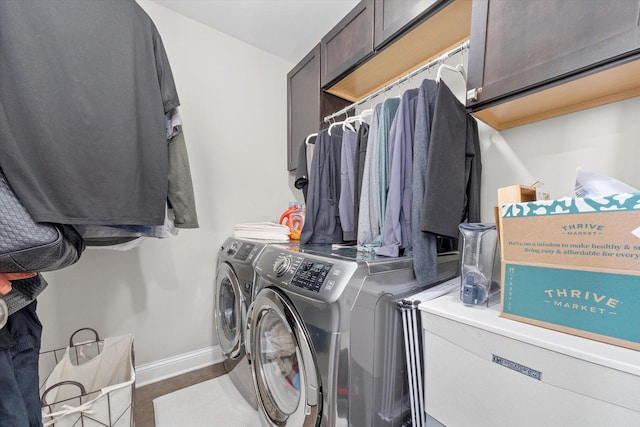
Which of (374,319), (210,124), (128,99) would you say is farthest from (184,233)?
(374,319)

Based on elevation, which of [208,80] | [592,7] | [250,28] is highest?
[250,28]

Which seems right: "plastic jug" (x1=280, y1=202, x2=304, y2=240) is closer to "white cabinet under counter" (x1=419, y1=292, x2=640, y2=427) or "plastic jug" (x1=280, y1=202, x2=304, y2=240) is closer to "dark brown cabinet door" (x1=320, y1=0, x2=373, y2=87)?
"dark brown cabinet door" (x1=320, y1=0, x2=373, y2=87)

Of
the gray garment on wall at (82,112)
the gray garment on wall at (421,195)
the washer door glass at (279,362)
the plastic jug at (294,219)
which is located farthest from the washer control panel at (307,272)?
the plastic jug at (294,219)

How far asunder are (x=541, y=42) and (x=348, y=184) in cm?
92

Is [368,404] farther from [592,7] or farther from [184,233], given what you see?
[184,233]

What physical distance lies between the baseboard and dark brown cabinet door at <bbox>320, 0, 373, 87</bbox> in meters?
2.23

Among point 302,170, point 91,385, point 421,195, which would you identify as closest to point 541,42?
point 421,195

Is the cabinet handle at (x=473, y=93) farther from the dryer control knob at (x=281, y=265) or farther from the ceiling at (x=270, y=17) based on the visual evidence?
the ceiling at (x=270, y=17)

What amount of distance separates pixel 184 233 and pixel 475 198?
190 cm

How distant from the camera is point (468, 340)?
27.7 inches

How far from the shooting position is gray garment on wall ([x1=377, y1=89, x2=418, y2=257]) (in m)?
1.04

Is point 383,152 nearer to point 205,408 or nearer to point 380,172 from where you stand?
point 380,172

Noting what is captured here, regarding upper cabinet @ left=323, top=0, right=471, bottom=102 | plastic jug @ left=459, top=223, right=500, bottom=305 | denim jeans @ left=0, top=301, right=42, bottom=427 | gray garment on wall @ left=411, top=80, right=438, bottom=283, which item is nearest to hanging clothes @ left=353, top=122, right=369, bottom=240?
gray garment on wall @ left=411, top=80, right=438, bottom=283

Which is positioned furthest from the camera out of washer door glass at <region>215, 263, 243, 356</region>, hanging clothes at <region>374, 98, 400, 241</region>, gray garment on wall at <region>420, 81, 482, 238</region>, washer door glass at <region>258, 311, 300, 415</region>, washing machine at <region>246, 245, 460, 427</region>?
washer door glass at <region>215, 263, 243, 356</region>
